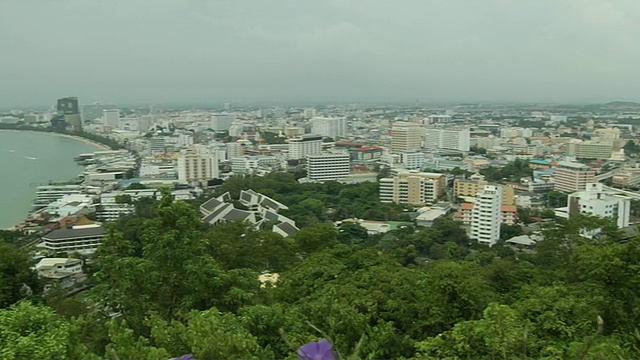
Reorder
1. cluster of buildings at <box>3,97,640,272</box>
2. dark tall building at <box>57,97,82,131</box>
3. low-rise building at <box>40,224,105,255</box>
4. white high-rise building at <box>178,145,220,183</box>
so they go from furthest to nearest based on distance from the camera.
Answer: dark tall building at <box>57,97,82,131</box> → white high-rise building at <box>178,145,220,183</box> → cluster of buildings at <box>3,97,640,272</box> → low-rise building at <box>40,224,105,255</box>

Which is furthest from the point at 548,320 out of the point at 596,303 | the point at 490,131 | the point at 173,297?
the point at 490,131

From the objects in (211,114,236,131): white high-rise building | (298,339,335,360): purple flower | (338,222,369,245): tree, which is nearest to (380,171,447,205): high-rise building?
(338,222,369,245): tree

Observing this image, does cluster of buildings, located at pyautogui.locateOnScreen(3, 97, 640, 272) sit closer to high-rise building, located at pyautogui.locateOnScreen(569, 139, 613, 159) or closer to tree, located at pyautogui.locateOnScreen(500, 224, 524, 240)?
high-rise building, located at pyautogui.locateOnScreen(569, 139, 613, 159)

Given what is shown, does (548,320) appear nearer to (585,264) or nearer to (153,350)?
(585,264)

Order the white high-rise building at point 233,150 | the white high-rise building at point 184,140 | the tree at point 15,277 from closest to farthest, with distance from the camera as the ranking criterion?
1. the tree at point 15,277
2. the white high-rise building at point 233,150
3. the white high-rise building at point 184,140

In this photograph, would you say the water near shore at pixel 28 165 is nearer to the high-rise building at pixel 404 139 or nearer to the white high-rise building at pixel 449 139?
the high-rise building at pixel 404 139

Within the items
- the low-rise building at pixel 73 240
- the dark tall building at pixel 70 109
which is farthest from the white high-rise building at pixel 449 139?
the dark tall building at pixel 70 109

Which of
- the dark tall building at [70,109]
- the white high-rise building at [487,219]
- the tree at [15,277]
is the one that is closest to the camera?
the tree at [15,277]
